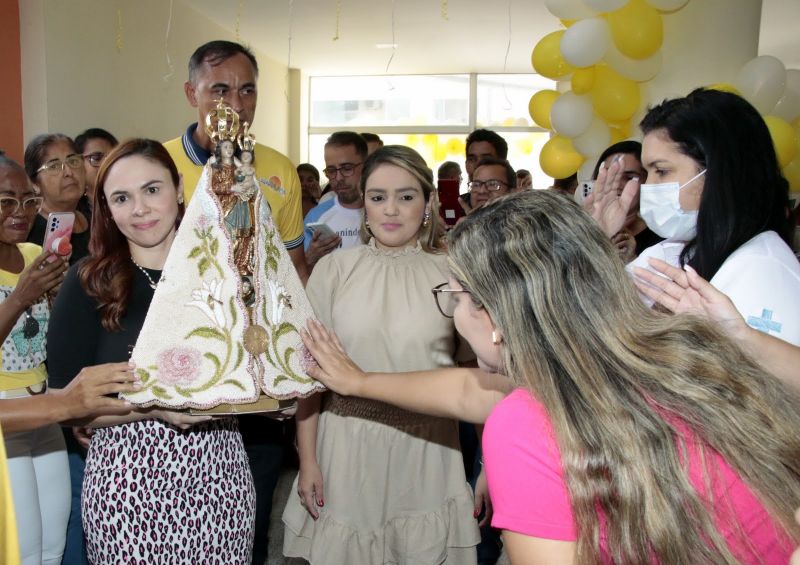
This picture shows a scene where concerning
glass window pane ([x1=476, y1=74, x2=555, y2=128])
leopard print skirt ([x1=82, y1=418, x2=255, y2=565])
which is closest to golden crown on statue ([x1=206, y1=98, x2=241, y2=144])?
leopard print skirt ([x1=82, y1=418, x2=255, y2=565])

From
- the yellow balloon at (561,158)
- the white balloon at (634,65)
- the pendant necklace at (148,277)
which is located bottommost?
the pendant necklace at (148,277)

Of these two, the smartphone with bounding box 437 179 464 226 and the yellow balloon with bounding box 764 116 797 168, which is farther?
the smartphone with bounding box 437 179 464 226

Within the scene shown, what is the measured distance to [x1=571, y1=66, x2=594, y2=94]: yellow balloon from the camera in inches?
174

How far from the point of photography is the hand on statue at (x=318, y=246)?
11.4 ft

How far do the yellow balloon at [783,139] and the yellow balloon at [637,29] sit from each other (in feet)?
2.52

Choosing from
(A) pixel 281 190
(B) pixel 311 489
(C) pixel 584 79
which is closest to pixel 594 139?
(C) pixel 584 79

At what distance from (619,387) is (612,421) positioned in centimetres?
5

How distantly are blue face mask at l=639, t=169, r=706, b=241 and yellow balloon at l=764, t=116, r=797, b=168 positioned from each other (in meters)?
2.06

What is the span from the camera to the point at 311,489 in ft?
6.85

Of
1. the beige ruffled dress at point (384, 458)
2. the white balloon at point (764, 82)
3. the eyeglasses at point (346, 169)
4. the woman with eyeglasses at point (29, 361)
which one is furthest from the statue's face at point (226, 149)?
the white balloon at point (764, 82)

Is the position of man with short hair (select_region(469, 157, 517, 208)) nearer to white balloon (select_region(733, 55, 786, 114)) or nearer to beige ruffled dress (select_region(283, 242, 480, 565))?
white balloon (select_region(733, 55, 786, 114))

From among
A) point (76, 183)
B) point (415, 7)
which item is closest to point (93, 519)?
point (76, 183)

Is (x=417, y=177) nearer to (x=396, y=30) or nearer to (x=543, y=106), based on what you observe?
(x=543, y=106)

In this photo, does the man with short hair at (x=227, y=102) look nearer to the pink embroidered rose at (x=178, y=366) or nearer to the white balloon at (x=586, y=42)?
the pink embroidered rose at (x=178, y=366)
